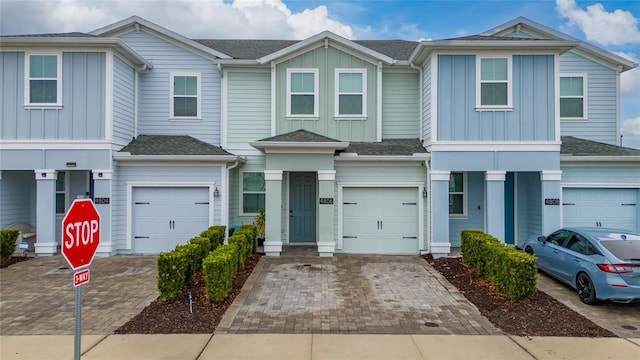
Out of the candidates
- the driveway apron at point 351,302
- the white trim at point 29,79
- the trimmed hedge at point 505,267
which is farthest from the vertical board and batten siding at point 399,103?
the white trim at point 29,79

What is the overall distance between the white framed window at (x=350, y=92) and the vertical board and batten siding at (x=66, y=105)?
738cm

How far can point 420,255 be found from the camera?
11.7 meters

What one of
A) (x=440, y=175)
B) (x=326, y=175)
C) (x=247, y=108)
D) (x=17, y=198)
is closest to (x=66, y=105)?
(x=17, y=198)

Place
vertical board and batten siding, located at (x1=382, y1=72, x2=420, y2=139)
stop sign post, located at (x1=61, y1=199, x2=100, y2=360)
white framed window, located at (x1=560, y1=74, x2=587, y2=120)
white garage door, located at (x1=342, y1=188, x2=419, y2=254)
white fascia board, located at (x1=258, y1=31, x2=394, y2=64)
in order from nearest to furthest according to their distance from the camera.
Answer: stop sign post, located at (x1=61, y1=199, x2=100, y2=360) < white garage door, located at (x1=342, y1=188, x2=419, y2=254) < white fascia board, located at (x1=258, y1=31, x2=394, y2=64) < vertical board and batten siding, located at (x1=382, y1=72, x2=420, y2=139) < white framed window, located at (x1=560, y1=74, x2=587, y2=120)

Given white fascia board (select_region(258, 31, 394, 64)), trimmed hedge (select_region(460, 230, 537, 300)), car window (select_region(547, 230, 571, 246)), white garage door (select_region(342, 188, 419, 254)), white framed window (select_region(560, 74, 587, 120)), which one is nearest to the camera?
trimmed hedge (select_region(460, 230, 537, 300))

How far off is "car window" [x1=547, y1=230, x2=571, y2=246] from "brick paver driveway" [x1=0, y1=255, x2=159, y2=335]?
9.07 metres

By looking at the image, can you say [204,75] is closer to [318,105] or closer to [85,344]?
[318,105]

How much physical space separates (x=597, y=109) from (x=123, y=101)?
16394mm

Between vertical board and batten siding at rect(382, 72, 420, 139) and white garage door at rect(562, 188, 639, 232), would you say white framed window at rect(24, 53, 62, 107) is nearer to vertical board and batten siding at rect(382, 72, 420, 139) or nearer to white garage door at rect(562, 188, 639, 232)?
vertical board and batten siding at rect(382, 72, 420, 139)

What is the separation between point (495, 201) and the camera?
36.9 feet

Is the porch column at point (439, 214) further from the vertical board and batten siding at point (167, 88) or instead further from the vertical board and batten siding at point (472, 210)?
the vertical board and batten siding at point (167, 88)

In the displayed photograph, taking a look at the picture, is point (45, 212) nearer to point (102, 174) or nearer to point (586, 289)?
point (102, 174)

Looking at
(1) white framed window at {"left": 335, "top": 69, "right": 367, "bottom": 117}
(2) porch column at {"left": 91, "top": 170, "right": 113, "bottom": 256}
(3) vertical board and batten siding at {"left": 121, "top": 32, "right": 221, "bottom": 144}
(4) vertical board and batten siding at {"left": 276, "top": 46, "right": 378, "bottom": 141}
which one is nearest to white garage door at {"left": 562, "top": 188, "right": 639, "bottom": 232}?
(4) vertical board and batten siding at {"left": 276, "top": 46, "right": 378, "bottom": 141}

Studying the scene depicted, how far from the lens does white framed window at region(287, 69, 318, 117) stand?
1295cm
